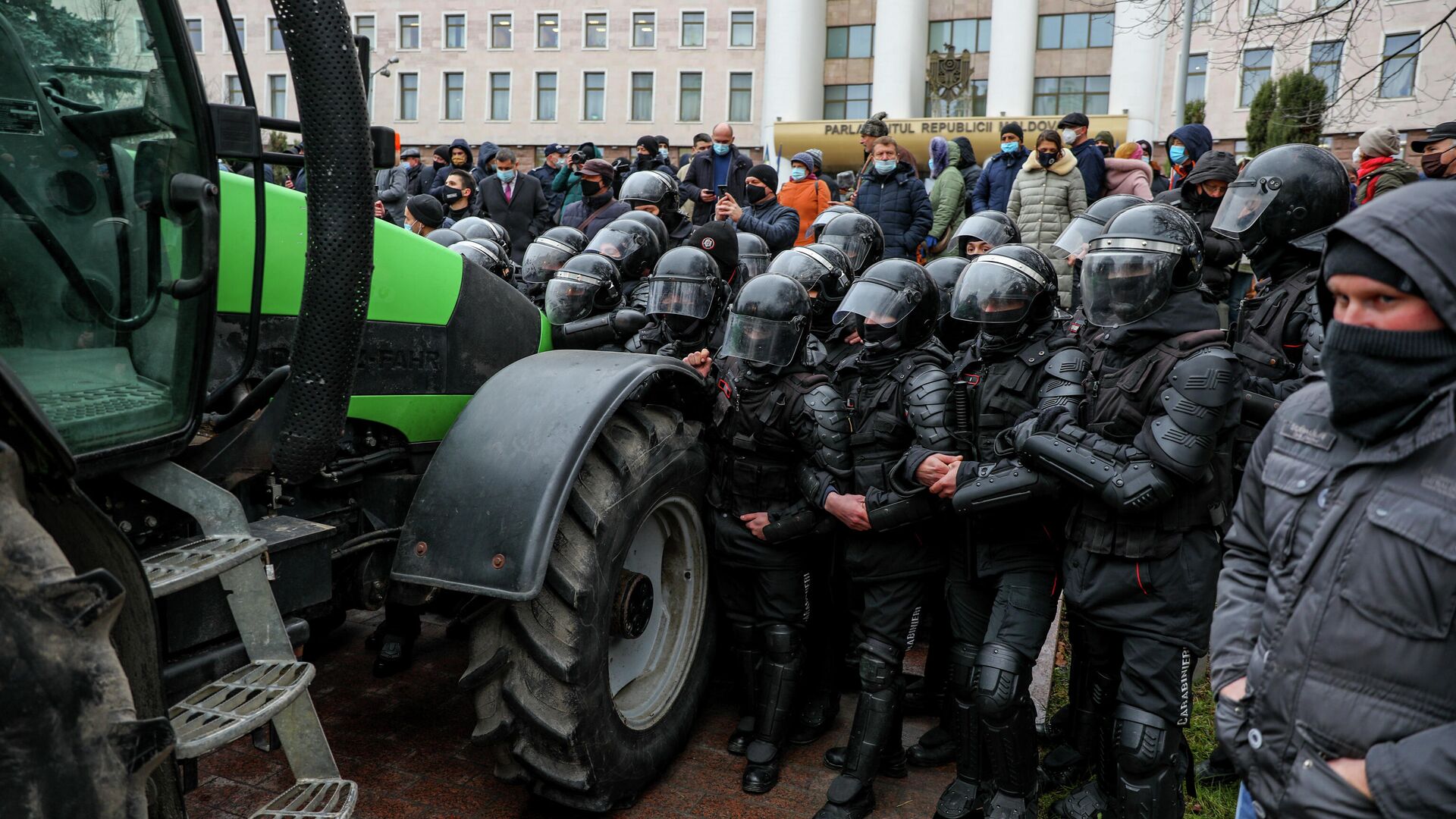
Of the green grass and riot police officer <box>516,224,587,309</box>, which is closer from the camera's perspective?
the green grass

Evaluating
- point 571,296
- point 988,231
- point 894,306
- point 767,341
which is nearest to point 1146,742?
point 894,306

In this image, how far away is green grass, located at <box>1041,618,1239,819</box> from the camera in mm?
3961

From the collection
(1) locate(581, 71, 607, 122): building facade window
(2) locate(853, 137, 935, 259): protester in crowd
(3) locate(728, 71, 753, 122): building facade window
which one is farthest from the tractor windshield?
(1) locate(581, 71, 607, 122): building facade window

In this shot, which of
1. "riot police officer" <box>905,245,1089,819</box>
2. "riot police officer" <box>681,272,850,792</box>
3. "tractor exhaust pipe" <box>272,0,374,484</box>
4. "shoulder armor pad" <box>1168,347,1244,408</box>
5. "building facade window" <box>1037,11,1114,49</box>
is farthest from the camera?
"building facade window" <box>1037,11,1114,49</box>

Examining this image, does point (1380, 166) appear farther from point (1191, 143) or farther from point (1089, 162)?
point (1089, 162)

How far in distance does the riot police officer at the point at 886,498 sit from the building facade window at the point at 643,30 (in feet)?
144

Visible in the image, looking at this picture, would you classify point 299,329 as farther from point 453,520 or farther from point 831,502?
point 831,502

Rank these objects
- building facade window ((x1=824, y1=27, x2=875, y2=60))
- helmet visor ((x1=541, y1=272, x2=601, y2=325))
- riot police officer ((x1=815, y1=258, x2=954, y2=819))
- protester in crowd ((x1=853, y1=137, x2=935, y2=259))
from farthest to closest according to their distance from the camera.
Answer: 1. building facade window ((x1=824, y1=27, x2=875, y2=60))
2. protester in crowd ((x1=853, y1=137, x2=935, y2=259))
3. helmet visor ((x1=541, y1=272, x2=601, y2=325))
4. riot police officer ((x1=815, y1=258, x2=954, y2=819))

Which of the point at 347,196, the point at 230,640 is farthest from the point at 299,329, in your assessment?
the point at 230,640

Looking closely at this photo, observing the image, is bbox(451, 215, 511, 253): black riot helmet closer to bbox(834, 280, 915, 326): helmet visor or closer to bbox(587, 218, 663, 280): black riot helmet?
bbox(587, 218, 663, 280): black riot helmet

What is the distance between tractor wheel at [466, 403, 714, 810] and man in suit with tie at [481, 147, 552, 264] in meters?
7.23

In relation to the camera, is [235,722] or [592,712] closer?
[235,722]

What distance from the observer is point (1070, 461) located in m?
3.43

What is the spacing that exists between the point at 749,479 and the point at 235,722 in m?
2.31
